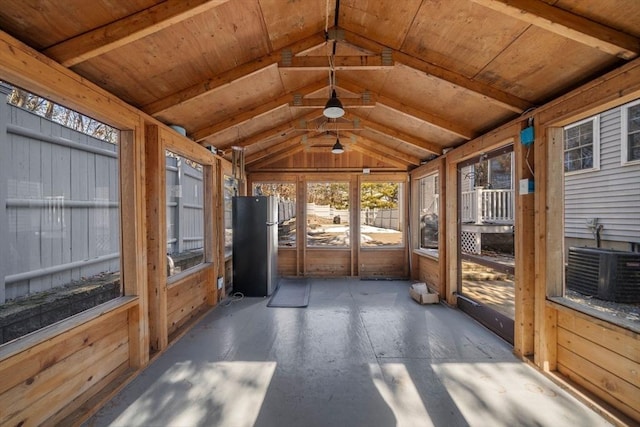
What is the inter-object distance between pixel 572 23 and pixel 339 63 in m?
Answer: 1.74

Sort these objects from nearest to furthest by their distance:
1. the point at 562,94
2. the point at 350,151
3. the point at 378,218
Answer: the point at 562,94
the point at 350,151
the point at 378,218

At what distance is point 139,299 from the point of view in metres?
2.40

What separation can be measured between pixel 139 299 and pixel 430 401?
2.51 metres

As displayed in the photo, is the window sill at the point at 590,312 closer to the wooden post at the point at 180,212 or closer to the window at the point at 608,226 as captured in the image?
the window at the point at 608,226

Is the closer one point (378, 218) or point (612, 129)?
point (612, 129)

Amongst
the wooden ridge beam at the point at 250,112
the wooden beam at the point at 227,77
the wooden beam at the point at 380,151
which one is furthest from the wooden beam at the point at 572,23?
the wooden beam at the point at 380,151

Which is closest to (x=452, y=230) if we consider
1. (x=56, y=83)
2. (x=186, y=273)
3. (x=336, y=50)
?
(x=336, y=50)

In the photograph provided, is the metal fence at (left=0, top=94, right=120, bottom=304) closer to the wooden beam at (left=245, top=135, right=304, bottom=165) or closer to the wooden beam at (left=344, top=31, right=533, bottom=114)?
the wooden beam at (left=344, top=31, right=533, bottom=114)

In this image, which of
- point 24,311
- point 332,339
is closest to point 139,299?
point 24,311

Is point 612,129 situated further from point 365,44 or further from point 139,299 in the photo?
point 139,299

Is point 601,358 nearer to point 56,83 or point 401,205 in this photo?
point 56,83

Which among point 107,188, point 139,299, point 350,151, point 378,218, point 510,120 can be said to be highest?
point 350,151

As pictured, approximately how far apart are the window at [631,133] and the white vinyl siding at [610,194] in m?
0.09

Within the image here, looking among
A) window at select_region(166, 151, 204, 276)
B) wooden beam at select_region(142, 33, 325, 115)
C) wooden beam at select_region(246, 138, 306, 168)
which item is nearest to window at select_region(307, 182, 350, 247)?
wooden beam at select_region(246, 138, 306, 168)
